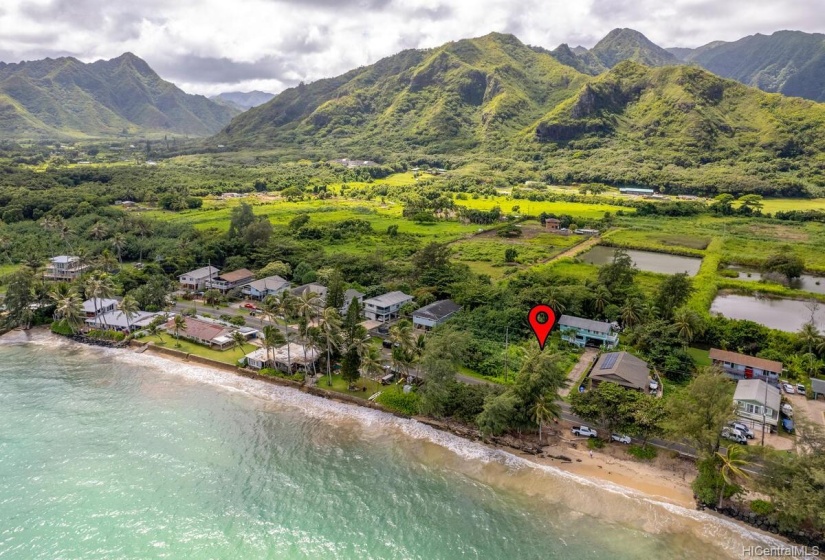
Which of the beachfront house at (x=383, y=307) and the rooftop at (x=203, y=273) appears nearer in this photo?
the beachfront house at (x=383, y=307)

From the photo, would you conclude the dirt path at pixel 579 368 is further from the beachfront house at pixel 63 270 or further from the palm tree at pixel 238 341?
the beachfront house at pixel 63 270

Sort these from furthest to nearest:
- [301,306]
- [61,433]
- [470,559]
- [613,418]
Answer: [301,306] → [61,433] → [613,418] → [470,559]

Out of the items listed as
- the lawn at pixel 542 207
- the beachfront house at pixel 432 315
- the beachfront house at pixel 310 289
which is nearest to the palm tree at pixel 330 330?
the beachfront house at pixel 432 315

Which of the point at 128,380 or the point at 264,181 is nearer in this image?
the point at 128,380

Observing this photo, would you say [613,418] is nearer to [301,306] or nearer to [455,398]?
[455,398]

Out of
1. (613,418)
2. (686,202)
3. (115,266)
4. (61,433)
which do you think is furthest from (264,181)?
(613,418)

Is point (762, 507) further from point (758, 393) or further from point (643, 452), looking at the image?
point (758, 393)
